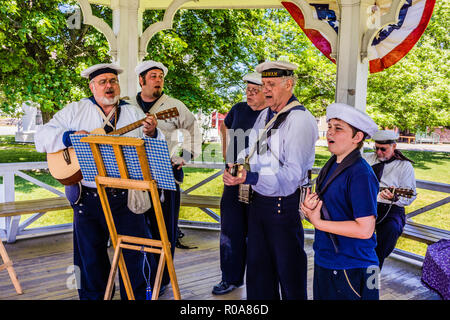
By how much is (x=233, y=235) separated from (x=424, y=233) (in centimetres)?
198

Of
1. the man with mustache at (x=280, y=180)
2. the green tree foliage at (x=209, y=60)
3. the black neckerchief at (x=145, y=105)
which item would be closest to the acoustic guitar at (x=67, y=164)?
the black neckerchief at (x=145, y=105)

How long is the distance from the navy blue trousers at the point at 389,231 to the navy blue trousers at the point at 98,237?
2021 millimetres

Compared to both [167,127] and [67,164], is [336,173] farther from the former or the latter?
[167,127]

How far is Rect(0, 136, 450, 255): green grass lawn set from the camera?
30.4ft

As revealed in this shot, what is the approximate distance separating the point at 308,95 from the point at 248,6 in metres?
7.32

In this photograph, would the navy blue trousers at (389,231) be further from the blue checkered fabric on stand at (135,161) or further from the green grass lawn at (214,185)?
the green grass lawn at (214,185)

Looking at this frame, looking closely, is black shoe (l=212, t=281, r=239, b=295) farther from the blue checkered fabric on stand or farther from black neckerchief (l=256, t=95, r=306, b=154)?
the blue checkered fabric on stand

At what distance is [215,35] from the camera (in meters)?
10.3

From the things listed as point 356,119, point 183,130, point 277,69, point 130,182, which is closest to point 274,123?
point 277,69

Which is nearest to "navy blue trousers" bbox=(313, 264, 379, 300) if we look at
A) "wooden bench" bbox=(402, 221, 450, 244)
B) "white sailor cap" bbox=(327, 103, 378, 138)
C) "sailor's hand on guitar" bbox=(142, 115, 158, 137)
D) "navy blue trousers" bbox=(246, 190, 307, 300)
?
"navy blue trousers" bbox=(246, 190, 307, 300)

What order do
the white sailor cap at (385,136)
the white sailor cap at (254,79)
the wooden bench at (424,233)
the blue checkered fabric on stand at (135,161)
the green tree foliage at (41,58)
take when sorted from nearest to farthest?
the blue checkered fabric on stand at (135,161), the white sailor cap at (254,79), the white sailor cap at (385,136), the wooden bench at (424,233), the green tree foliage at (41,58)

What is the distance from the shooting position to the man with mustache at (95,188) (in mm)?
2678

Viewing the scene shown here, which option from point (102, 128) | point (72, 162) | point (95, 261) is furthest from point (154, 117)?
point (95, 261)
